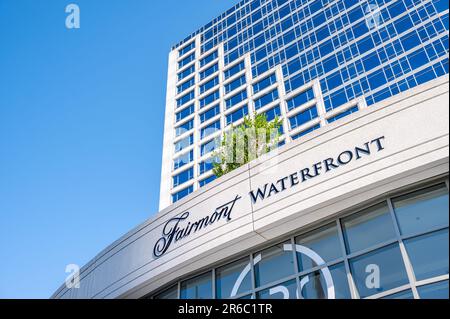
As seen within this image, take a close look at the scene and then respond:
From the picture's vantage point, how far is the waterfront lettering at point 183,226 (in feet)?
30.5

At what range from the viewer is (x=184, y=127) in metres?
47.2

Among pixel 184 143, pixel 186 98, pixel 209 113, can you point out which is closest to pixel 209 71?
pixel 186 98

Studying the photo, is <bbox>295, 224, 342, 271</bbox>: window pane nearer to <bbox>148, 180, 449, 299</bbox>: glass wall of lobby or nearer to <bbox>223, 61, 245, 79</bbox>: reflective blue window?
<bbox>148, 180, 449, 299</bbox>: glass wall of lobby

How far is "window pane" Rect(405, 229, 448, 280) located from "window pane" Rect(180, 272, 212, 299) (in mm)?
4032

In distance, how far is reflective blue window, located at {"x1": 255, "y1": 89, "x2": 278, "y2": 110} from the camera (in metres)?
42.6

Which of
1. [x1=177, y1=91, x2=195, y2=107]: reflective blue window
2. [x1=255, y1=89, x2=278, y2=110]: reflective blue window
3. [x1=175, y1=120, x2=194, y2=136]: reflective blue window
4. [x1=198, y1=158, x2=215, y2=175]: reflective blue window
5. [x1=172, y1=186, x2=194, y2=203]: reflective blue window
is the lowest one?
[x1=172, y1=186, x2=194, y2=203]: reflective blue window

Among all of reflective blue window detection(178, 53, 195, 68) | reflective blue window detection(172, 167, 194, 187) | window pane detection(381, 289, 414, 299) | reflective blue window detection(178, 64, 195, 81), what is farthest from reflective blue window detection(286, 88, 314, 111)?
window pane detection(381, 289, 414, 299)

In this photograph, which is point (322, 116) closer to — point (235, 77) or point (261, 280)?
point (235, 77)

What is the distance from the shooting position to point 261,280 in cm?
873

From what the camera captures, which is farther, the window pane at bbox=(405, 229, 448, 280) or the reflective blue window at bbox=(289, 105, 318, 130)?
the reflective blue window at bbox=(289, 105, 318, 130)

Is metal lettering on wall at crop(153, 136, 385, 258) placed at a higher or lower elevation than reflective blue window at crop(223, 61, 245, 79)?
lower

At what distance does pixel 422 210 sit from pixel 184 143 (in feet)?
128

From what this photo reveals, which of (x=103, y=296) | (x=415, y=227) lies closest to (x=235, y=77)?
(x=103, y=296)
